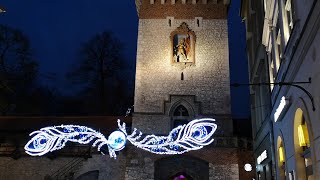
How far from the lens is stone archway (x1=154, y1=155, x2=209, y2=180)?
66.3 feet

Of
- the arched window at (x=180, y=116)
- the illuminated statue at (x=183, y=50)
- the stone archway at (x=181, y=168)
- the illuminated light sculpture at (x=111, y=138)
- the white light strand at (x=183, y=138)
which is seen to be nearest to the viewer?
the illuminated light sculpture at (x=111, y=138)

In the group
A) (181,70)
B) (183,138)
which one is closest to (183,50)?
(181,70)

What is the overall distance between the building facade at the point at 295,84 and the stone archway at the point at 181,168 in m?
7.70

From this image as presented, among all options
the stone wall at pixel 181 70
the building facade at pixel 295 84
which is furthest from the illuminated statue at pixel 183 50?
the building facade at pixel 295 84

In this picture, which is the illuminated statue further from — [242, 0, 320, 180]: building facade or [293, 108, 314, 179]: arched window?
[293, 108, 314, 179]: arched window

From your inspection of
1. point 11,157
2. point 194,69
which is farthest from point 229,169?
point 11,157

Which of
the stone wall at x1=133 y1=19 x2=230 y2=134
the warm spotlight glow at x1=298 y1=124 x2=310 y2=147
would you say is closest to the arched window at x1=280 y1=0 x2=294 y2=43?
the warm spotlight glow at x1=298 y1=124 x2=310 y2=147

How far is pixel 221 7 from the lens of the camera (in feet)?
77.3

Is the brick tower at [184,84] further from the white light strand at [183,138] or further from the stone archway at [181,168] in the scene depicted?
the white light strand at [183,138]

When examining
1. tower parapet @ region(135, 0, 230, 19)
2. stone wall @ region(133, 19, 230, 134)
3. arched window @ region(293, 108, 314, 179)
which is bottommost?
arched window @ region(293, 108, 314, 179)

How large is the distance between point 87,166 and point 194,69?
8460 millimetres

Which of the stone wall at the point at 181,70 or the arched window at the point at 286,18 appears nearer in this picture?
the arched window at the point at 286,18

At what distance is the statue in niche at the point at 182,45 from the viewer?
2241cm

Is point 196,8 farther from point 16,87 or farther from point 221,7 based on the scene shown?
point 16,87
